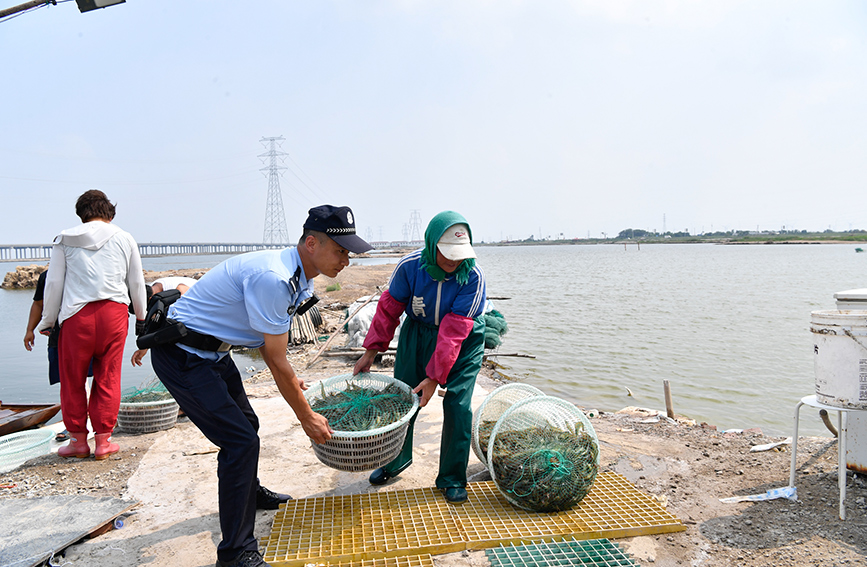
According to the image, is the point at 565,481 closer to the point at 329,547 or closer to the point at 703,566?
the point at 703,566

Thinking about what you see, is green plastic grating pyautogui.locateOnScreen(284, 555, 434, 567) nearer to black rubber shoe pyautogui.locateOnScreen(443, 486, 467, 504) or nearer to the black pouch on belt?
black rubber shoe pyautogui.locateOnScreen(443, 486, 467, 504)

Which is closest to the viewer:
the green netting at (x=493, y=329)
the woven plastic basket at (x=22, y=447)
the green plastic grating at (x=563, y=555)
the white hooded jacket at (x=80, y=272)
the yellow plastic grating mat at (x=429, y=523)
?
the green plastic grating at (x=563, y=555)

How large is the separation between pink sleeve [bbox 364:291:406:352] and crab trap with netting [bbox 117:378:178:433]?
2366 mm

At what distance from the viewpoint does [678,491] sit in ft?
12.1

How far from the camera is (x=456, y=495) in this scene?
3398 millimetres

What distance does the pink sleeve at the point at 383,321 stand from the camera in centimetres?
367

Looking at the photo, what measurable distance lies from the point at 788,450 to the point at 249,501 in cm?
434

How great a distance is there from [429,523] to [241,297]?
180 cm

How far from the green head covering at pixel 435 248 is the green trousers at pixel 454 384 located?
39 cm

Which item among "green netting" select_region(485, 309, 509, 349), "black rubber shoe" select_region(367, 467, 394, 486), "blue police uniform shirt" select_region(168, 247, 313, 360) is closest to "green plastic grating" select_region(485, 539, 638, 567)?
"black rubber shoe" select_region(367, 467, 394, 486)

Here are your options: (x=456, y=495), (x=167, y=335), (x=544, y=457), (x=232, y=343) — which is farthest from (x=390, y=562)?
(x=167, y=335)

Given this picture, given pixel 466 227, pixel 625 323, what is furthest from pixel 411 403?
pixel 625 323

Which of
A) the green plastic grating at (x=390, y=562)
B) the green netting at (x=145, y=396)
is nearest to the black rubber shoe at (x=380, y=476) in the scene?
the green plastic grating at (x=390, y=562)

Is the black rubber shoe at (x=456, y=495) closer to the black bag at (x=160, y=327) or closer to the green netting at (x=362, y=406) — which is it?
the green netting at (x=362, y=406)
